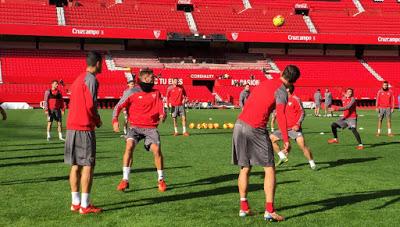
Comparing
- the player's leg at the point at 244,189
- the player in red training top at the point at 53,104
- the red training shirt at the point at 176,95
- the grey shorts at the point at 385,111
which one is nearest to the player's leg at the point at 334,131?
the grey shorts at the point at 385,111

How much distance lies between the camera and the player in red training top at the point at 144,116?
942 cm

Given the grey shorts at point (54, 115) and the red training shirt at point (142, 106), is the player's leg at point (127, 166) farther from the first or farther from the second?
the grey shorts at point (54, 115)

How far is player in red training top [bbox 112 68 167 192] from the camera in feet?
30.9

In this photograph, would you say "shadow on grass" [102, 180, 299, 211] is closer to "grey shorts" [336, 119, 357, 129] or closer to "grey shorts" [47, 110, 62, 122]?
"grey shorts" [336, 119, 357, 129]

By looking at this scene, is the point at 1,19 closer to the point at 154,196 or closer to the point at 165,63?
the point at 165,63

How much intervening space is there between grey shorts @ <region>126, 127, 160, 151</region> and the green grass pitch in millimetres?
831

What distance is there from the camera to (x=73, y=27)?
5153 cm

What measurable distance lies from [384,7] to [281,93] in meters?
64.4

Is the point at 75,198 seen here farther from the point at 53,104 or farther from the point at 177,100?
the point at 177,100

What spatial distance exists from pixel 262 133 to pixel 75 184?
271 cm

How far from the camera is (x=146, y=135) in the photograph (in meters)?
9.54

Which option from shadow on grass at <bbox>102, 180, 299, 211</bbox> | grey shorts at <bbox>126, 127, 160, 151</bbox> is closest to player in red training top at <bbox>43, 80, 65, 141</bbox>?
grey shorts at <bbox>126, 127, 160, 151</bbox>

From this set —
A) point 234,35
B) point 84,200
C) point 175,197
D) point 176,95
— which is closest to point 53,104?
point 176,95

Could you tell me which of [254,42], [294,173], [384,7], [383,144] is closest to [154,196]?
[294,173]
